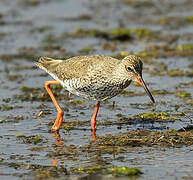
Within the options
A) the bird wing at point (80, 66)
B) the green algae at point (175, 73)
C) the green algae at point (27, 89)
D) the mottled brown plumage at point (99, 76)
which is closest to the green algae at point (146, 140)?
the mottled brown plumage at point (99, 76)

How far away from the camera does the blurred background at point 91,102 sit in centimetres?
882

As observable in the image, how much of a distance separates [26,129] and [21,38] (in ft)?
30.4

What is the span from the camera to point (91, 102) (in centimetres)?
1272

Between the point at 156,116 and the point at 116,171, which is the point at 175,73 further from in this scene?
the point at 116,171

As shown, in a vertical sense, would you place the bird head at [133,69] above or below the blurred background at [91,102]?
above

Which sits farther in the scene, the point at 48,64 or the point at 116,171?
the point at 48,64

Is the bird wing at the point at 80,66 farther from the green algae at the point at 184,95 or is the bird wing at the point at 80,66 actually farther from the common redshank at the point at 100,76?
the green algae at the point at 184,95

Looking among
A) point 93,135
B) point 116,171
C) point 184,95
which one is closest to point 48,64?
point 93,135

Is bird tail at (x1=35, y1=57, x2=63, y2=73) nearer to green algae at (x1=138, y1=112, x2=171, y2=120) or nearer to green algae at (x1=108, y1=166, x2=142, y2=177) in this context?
green algae at (x1=138, y1=112, x2=171, y2=120)

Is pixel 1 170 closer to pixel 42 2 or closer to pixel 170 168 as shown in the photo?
pixel 170 168

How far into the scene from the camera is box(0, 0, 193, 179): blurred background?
882cm

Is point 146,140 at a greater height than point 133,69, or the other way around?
point 133,69

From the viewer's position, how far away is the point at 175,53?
16797mm

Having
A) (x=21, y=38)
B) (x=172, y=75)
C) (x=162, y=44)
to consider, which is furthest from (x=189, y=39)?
(x=21, y=38)
